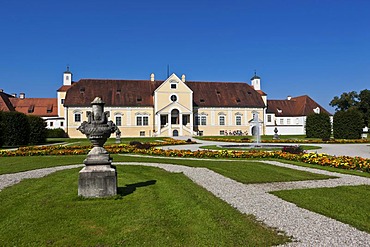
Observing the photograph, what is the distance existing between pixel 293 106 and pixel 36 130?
50.2 metres

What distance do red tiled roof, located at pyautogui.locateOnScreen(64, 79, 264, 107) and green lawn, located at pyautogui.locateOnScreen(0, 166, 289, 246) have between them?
41632mm

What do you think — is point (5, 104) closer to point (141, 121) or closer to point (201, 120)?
point (141, 121)

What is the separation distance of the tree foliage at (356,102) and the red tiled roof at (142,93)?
17566 millimetres

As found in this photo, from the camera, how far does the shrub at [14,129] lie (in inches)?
1051

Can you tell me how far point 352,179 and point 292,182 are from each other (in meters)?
2.00

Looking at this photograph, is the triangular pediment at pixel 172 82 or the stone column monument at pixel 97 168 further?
the triangular pediment at pixel 172 82

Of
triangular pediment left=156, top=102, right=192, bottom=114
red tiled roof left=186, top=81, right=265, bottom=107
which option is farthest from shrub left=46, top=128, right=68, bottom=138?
red tiled roof left=186, top=81, right=265, bottom=107

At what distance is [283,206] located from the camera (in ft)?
20.7

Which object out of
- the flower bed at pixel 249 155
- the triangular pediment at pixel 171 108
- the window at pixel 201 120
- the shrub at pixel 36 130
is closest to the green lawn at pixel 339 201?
the flower bed at pixel 249 155

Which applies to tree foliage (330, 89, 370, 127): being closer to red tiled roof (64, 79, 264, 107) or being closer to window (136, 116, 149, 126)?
red tiled roof (64, 79, 264, 107)

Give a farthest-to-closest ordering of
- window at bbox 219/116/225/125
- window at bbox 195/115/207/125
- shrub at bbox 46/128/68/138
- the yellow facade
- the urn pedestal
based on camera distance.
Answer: window at bbox 219/116/225/125 → window at bbox 195/115/207/125 → the yellow facade → shrub at bbox 46/128/68/138 → the urn pedestal

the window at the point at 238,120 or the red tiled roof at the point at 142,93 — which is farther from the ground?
the red tiled roof at the point at 142,93

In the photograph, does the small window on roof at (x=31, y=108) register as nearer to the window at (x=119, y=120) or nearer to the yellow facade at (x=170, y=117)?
the yellow facade at (x=170, y=117)

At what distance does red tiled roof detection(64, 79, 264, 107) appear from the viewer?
48.7m
